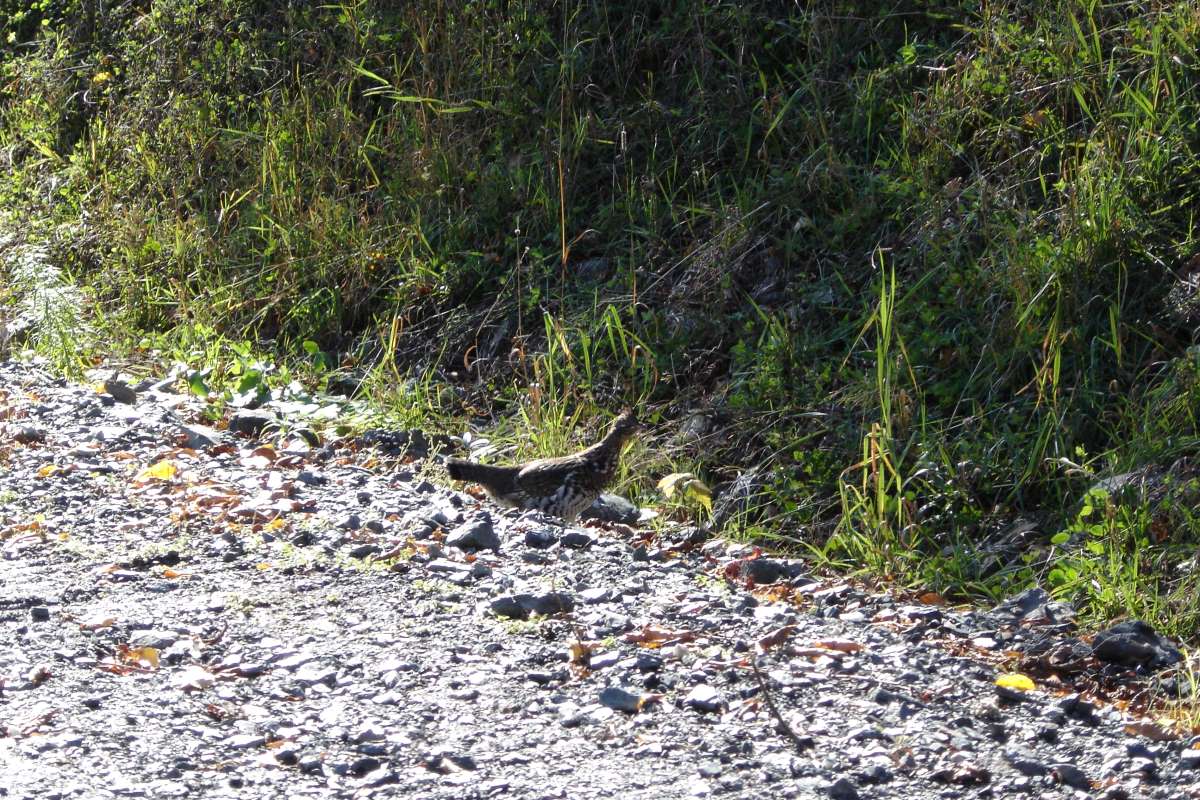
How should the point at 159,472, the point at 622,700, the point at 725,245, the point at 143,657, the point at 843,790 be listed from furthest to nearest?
the point at 725,245, the point at 159,472, the point at 143,657, the point at 622,700, the point at 843,790

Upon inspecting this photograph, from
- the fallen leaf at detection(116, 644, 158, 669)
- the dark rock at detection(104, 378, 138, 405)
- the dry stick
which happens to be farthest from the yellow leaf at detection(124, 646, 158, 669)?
the dark rock at detection(104, 378, 138, 405)

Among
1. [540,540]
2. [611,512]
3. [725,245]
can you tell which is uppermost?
[725,245]

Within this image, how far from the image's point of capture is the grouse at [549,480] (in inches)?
261

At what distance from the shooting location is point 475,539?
6215mm

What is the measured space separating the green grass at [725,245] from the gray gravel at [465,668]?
866mm

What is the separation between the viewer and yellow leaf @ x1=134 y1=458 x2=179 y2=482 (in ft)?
23.8

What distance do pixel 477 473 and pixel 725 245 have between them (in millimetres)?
2431

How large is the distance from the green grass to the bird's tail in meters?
0.76

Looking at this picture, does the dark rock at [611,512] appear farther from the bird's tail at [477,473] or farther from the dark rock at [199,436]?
the dark rock at [199,436]

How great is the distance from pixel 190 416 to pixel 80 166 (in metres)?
4.42

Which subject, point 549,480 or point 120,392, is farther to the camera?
point 120,392

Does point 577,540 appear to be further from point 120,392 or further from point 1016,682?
point 120,392

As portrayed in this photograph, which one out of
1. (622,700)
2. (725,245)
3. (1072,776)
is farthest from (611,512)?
(1072,776)

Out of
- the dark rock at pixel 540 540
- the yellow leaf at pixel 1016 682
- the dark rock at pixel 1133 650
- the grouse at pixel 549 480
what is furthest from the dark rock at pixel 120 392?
the dark rock at pixel 1133 650
